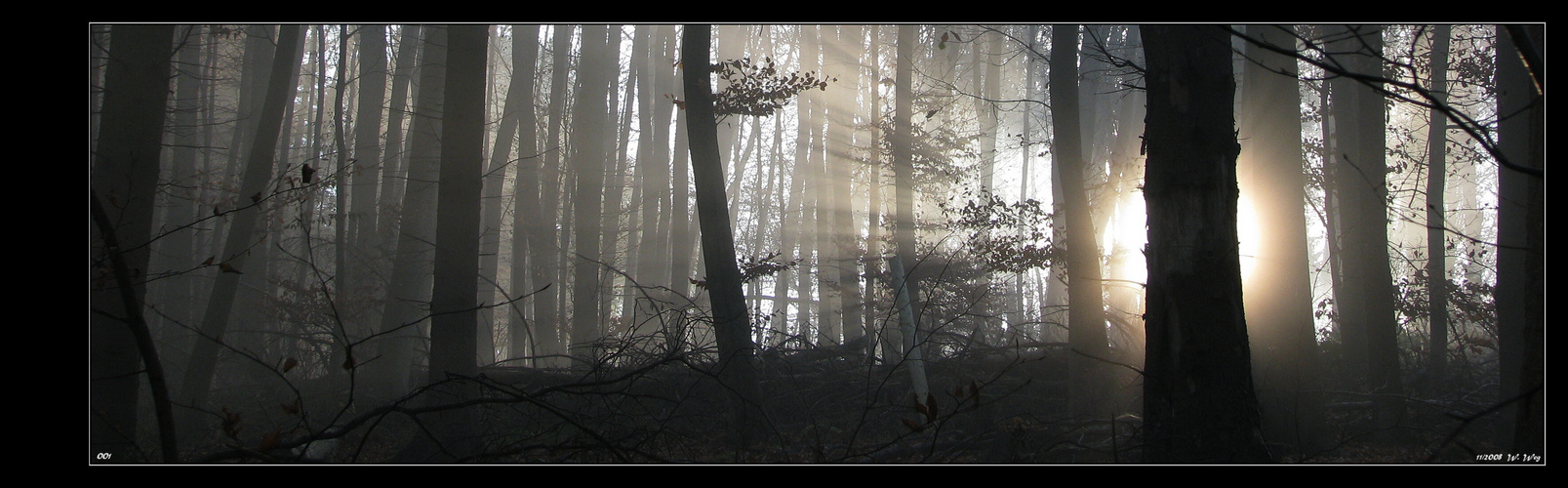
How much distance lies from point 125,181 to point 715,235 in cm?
473

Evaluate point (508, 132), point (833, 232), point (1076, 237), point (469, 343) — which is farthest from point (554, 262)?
point (1076, 237)

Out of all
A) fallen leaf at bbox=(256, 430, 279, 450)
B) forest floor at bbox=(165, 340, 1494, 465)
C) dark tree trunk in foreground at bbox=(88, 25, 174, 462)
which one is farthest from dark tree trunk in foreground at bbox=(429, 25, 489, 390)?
fallen leaf at bbox=(256, 430, 279, 450)

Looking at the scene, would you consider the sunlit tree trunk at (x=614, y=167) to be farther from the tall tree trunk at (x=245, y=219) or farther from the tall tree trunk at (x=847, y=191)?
the tall tree trunk at (x=245, y=219)

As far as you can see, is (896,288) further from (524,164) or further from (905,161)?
(524,164)

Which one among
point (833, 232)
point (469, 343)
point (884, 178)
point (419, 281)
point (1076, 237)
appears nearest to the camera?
point (469, 343)

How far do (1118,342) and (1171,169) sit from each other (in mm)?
8531

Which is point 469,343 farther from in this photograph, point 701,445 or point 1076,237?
point 1076,237

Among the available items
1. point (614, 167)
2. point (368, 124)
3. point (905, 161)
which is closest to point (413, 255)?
point (368, 124)

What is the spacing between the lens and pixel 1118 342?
11.7 m

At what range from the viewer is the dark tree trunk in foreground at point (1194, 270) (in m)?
3.91

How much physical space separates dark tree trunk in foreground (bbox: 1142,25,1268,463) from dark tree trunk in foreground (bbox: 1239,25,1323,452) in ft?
9.04

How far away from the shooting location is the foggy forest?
3.97m

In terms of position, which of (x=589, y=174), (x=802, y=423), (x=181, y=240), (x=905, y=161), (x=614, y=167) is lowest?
(x=802, y=423)

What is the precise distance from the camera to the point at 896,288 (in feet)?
31.3
